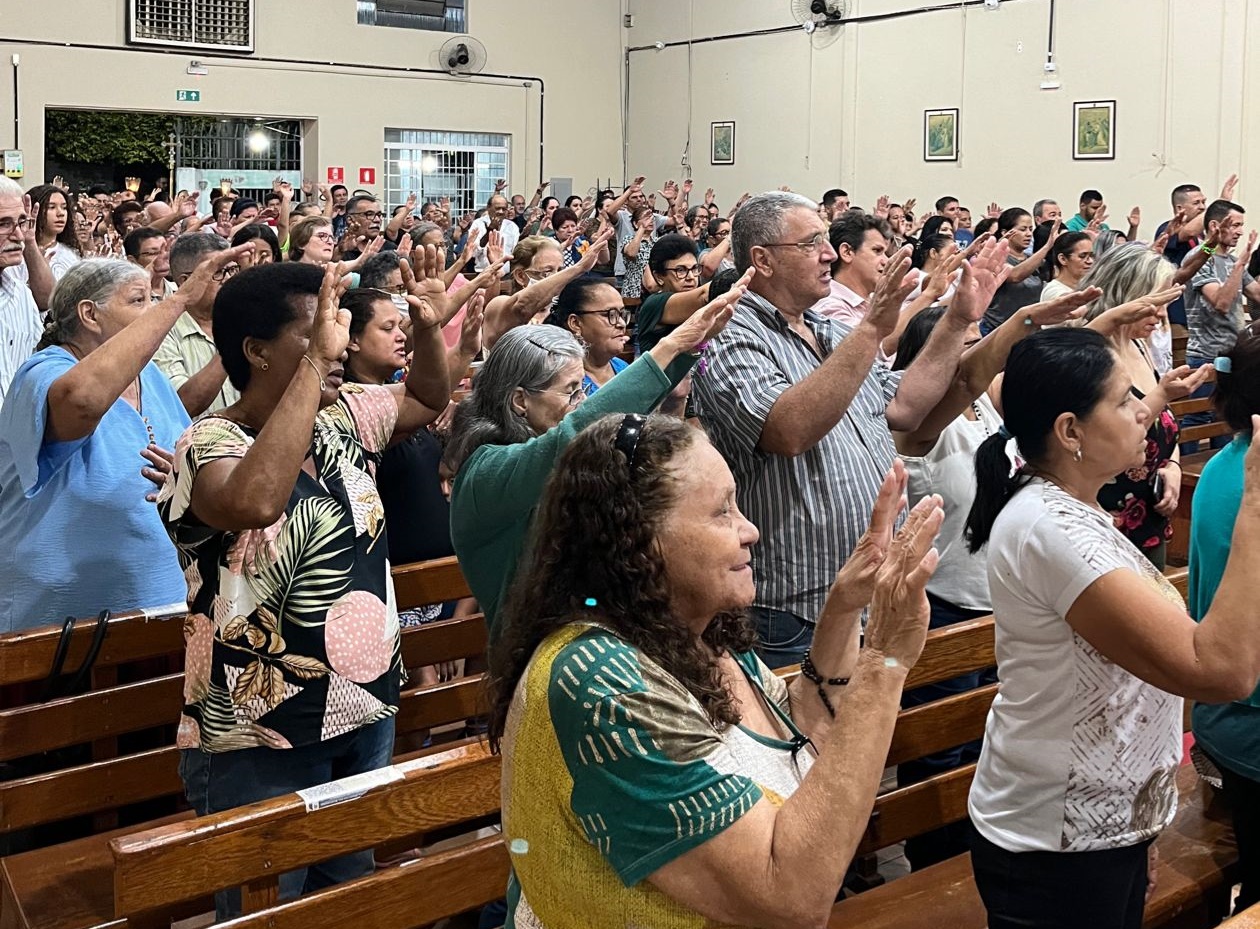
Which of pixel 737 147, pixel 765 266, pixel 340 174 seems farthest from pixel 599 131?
pixel 765 266

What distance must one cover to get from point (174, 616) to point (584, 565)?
1.72 m

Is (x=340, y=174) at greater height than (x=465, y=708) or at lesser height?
greater

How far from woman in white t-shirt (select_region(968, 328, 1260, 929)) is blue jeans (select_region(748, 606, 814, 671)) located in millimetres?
787

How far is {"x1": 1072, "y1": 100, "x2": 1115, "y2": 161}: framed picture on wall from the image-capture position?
15.1 metres

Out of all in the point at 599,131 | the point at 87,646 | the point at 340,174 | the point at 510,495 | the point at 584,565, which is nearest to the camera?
the point at 584,565

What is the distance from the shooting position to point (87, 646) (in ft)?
9.80

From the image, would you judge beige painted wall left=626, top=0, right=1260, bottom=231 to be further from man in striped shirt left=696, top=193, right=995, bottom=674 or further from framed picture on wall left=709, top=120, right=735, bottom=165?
man in striped shirt left=696, top=193, right=995, bottom=674

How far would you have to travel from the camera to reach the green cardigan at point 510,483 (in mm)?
2344

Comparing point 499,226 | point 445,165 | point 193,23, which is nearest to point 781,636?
point 499,226

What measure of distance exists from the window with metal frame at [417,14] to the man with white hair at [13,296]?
15.7m

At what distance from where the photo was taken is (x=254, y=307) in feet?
8.49

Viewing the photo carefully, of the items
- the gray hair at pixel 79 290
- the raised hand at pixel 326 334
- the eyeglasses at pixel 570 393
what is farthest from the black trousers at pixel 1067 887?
the gray hair at pixel 79 290

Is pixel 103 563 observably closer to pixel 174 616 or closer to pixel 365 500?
pixel 174 616

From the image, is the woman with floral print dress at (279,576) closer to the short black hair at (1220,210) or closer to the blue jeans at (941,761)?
the blue jeans at (941,761)
